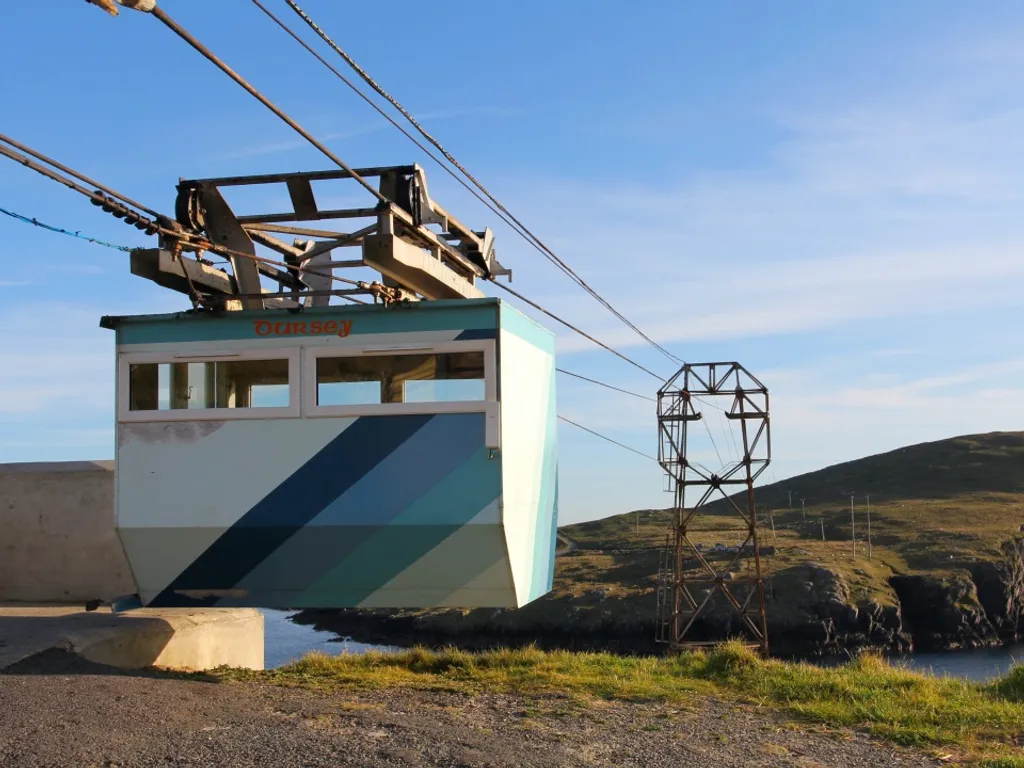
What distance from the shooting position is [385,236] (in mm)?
11602

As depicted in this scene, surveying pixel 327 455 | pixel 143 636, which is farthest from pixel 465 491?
pixel 143 636

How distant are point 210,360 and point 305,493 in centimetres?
178

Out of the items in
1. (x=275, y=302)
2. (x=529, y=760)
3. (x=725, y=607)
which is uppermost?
(x=275, y=302)

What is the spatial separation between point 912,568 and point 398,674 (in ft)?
278

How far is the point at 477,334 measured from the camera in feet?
39.0

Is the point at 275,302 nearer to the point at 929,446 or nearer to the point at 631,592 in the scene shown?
the point at 631,592

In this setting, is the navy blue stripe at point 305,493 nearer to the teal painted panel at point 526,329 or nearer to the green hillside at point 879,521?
the teal painted panel at point 526,329

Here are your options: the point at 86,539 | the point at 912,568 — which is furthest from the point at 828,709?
the point at 912,568

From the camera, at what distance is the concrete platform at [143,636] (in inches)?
496

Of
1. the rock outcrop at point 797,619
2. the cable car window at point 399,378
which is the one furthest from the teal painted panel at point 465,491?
the rock outcrop at point 797,619

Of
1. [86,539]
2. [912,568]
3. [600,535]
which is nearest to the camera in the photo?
[86,539]

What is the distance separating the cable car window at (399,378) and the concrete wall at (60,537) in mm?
9036

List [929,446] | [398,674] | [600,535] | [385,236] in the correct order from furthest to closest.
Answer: [929,446], [600,535], [398,674], [385,236]

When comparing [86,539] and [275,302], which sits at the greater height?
[275,302]
